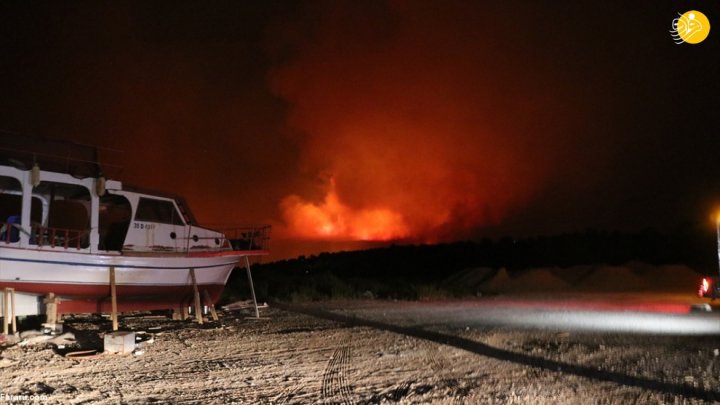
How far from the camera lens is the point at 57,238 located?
15492mm

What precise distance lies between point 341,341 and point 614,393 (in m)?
6.30

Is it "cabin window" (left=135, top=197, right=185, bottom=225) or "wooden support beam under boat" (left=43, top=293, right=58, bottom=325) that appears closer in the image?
"wooden support beam under boat" (left=43, top=293, right=58, bottom=325)

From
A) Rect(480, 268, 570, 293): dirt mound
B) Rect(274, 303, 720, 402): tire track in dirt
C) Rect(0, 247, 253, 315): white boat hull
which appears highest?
Rect(0, 247, 253, 315): white boat hull

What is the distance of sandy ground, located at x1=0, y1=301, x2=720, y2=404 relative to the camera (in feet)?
25.6

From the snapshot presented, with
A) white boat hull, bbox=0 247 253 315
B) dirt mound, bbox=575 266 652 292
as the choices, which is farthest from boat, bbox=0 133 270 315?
dirt mound, bbox=575 266 652 292

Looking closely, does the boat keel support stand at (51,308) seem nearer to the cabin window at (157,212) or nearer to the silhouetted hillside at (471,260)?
the cabin window at (157,212)

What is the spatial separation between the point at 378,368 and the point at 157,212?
10731 mm

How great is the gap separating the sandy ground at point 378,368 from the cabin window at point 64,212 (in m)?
3.18

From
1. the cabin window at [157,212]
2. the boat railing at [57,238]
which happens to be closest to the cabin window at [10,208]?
the boat railing at [57,238]

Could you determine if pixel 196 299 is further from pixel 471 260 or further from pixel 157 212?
pixel 471 260

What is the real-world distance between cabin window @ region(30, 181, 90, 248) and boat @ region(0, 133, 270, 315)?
28 millimetres

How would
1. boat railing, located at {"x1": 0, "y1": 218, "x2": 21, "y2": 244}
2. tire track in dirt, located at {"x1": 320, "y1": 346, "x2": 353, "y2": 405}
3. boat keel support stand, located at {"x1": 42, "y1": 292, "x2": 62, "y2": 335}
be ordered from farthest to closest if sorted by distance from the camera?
boat keel support stand, located at {"x1": 42, "y1": 292, "x2": 62, "y2": 335}, boat railing, located at {"x1": 0, "y1": 218, "x2": 21, "y2": 244}, tire track in dirt, located at {"x1": 320, "y1": 346, "x2": 353, "y2": 405}

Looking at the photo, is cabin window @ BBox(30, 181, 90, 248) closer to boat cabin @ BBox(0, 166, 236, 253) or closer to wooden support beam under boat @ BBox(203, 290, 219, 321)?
boat cabin @ BBox(0, 166, 236, 253)

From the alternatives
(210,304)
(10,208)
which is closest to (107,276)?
(210,304)
